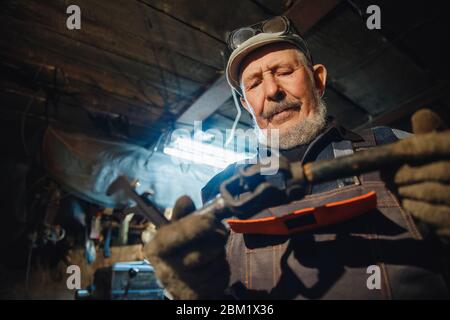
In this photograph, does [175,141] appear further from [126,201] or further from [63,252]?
[63,252]

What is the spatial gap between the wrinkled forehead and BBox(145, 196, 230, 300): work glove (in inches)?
70.8

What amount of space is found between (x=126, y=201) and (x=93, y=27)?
237 centimetres

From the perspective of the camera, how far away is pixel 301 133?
2.20m

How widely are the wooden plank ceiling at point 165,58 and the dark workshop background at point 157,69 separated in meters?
0.01

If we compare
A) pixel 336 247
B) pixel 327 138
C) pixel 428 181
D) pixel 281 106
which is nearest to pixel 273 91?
pixel 281 106

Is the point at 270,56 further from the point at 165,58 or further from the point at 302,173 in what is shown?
the point at 302,173

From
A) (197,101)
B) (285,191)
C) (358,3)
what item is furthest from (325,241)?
(197,101)

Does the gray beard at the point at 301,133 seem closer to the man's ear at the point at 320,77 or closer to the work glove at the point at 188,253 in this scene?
the man's ear at the point at 320,77

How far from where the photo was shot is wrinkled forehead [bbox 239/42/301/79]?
2540 mm

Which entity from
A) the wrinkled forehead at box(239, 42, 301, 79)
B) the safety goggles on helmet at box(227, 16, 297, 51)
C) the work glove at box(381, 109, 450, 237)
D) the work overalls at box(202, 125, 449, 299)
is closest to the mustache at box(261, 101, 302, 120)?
the wrinkled forehead at box(239, 42, 301, 79)

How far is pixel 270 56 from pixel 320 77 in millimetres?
581

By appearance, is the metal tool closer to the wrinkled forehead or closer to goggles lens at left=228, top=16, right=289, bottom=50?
the wrinkled forehead

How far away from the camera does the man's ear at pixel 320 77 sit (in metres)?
2.69
